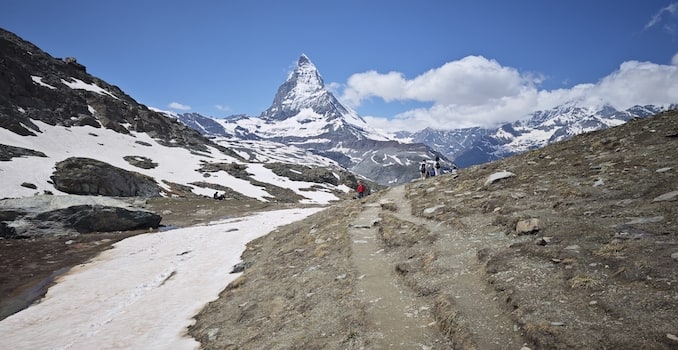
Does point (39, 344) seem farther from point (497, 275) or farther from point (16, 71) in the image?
point (16, 71)

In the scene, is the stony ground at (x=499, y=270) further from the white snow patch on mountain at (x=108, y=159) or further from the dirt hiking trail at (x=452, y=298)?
the white snow patch on mountain at (x=108, y=159)

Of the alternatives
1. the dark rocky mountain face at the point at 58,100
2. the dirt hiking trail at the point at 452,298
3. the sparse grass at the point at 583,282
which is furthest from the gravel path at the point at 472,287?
the dark rocky mountain face at the point at 58,100

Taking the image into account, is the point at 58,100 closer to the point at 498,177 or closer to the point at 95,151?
the point at 95,151

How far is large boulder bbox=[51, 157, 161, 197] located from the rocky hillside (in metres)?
51.3

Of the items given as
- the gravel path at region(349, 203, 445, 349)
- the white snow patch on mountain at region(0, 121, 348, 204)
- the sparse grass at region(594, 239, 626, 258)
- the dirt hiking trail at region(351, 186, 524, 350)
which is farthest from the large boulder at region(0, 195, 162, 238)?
the sparse grass at region(594, 239, 626, 258)

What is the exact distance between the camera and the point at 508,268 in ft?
33.9

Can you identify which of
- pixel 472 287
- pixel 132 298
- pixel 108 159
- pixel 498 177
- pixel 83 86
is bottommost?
pixel 132 298

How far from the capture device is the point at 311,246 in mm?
19703

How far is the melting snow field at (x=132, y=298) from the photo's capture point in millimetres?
12852

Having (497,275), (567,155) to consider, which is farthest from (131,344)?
(567,155)

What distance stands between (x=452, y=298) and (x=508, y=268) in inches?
81.1

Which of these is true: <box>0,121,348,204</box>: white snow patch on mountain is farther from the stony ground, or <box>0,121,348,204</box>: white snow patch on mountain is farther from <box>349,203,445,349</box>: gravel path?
<box>349,203,445,349</box>: gravel path

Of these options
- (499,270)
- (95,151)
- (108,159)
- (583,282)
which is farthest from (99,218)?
(95,151)

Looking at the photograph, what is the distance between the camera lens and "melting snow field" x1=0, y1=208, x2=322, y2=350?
12852mm
